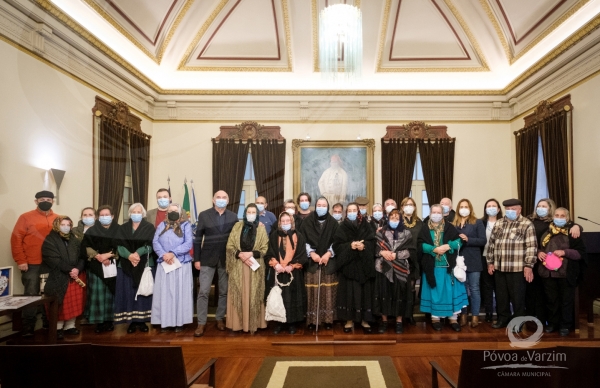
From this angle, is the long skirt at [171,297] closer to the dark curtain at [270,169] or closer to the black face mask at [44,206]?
the black face mask at [44,206]

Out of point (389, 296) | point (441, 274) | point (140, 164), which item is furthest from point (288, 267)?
point (140, 164)

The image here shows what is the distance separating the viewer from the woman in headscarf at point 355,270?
4.75m

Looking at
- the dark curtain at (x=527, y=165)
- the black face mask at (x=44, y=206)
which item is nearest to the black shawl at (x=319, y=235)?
→ the black face mask at (x=44, y=206)

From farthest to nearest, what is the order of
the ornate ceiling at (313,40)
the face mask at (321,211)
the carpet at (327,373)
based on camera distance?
the ornate ceiling at (313,40) → the face mask at (321,211) → the carpet at (327,373)

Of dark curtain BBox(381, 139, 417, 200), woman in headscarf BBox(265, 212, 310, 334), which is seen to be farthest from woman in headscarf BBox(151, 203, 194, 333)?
dark curtain BBox(381, 139, 417, 200)

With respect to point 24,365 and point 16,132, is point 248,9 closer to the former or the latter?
point 16,132

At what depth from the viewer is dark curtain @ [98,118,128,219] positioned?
6832 mm

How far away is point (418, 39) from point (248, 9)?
335cm

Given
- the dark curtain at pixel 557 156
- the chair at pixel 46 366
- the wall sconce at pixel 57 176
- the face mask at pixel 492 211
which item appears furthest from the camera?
the dark curtain at pixel 557 156

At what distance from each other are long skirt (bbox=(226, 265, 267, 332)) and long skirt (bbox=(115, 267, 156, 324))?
0.96m

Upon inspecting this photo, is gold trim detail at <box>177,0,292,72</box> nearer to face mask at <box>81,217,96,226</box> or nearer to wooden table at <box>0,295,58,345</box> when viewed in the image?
face mask at <box>81,217,96,226</box>

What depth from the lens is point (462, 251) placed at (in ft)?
16.3

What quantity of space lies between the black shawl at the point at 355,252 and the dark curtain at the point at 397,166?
13.8 feet

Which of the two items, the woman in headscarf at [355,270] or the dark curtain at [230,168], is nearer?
the woman in headscarf at [355,270]
